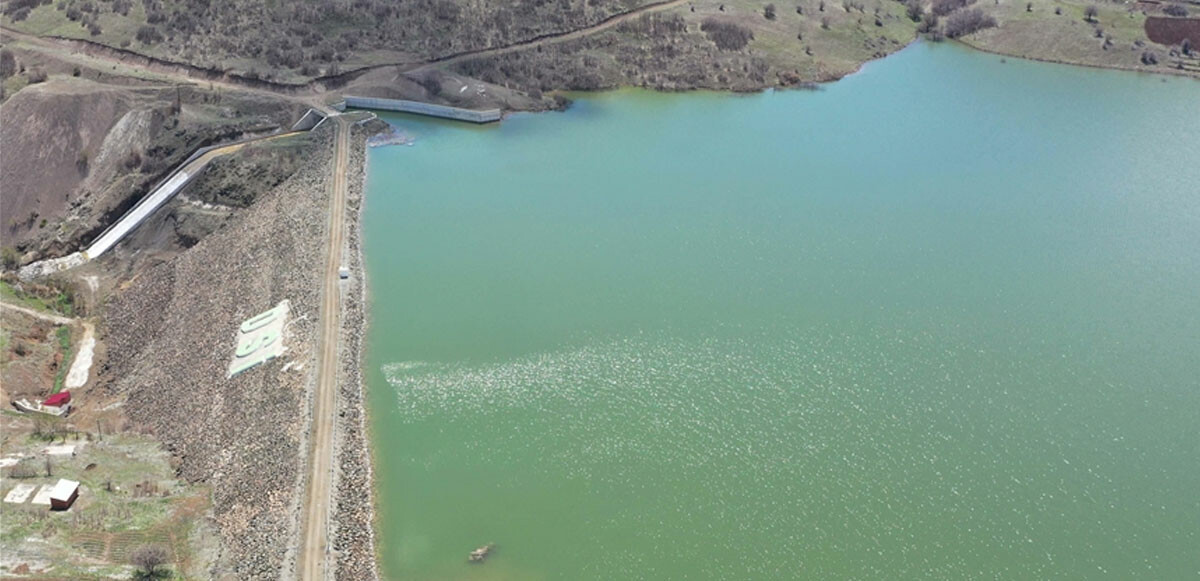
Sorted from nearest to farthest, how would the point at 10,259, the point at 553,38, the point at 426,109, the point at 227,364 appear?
1. the point at 227,364
2. the point at 10,259
3. the point at 426,109
4. the point at 553,38

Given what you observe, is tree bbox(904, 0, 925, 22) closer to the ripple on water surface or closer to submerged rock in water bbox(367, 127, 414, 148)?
submerged rock in water bbox(367, 127, 414, 148)

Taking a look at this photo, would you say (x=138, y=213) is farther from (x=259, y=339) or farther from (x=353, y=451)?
(x=353, y=451)

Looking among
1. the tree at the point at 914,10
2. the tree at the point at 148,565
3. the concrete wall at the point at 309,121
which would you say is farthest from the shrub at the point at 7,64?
the tree at the point at 914,10

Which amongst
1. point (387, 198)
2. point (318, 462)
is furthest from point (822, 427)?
point (387, 198)

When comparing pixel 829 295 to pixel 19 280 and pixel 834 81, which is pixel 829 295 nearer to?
pixel 834 81

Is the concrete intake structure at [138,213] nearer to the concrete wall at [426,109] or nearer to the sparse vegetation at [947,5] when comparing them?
the concrete wall at [426,109]

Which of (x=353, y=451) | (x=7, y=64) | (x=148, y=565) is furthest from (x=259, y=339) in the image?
(x=7, y=64)

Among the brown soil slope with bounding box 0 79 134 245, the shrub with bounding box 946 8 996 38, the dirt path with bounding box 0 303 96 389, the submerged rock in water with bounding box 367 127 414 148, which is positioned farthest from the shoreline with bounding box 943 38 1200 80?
the dirt path with bounding box 0 303 96 389
